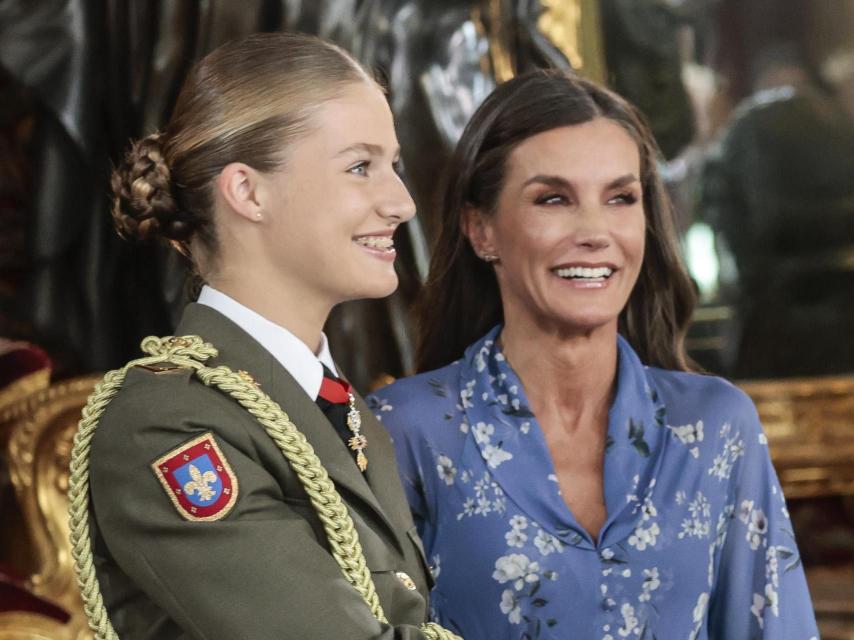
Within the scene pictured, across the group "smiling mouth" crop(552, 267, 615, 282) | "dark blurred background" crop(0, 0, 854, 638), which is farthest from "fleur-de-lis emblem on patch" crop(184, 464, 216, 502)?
"dark blurred background" crop(0, 0, 854, 638)

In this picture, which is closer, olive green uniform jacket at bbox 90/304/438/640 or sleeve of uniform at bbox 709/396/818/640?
olive green uniform jacket at bbox 90/304/438/640

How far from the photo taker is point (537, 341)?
1.50 m

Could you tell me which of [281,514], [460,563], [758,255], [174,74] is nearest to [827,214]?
[758,255]

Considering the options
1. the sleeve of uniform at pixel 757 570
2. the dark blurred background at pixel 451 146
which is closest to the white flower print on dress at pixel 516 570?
the sleeve of uniform at pixel 757 570

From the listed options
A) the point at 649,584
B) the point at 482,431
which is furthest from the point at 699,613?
the point at 482,431

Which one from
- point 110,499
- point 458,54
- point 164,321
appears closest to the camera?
point 110,499

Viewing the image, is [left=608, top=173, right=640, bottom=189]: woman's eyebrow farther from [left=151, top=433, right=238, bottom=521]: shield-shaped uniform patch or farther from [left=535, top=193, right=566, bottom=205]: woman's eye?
[left=151, top=433, right=238, bottom=521]: shield-shaped uniform patch

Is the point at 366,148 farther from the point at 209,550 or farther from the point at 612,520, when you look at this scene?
the point at 612,520

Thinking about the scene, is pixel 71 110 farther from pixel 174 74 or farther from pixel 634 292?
pixel 634 292

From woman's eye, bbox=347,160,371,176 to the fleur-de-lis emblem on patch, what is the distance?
0.28m

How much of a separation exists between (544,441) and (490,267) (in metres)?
0.25

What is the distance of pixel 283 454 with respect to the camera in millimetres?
1024

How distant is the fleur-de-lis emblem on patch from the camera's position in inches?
37.1

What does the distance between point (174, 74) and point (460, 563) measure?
1.16m
